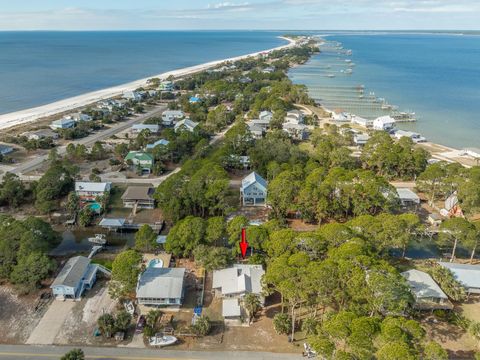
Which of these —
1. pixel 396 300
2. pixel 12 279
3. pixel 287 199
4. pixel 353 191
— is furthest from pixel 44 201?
pixel 396 300

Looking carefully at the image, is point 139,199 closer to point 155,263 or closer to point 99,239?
point 99,239

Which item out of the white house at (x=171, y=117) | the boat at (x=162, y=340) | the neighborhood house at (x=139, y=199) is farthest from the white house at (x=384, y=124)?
the boat at (x=162, y=340)

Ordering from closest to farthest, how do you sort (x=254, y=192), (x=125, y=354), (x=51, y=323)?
(x=125, y=354)
(x=51, y=323)
(x=254, y=192)

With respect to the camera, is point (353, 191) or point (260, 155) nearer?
point (353, 191)

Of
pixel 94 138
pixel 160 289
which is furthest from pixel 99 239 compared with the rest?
pixel 94 138

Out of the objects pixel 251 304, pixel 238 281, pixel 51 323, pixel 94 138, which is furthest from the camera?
pixel 94 138

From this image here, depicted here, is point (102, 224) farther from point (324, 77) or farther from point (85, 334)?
point (324, 77)

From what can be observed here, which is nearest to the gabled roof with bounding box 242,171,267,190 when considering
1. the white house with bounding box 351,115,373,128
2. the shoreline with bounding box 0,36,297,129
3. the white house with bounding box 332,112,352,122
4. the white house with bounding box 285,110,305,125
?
the white house with bounding box 285,110,305,125
